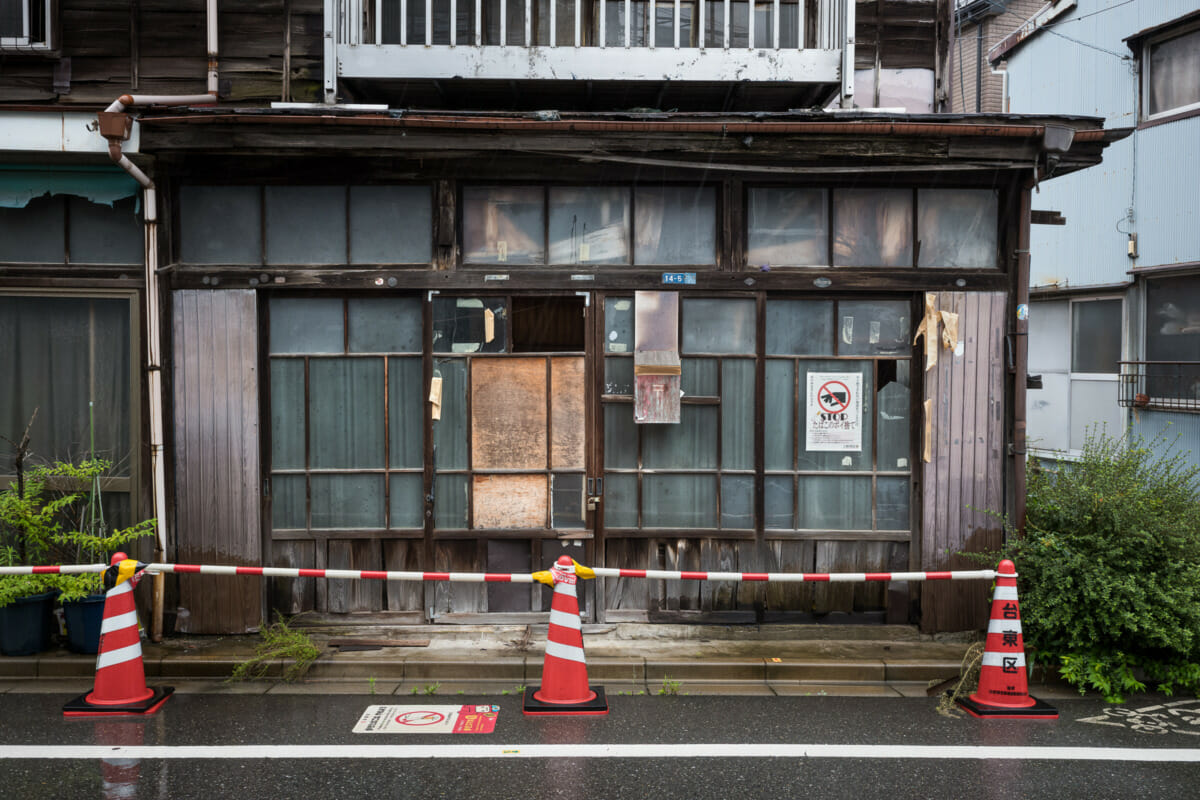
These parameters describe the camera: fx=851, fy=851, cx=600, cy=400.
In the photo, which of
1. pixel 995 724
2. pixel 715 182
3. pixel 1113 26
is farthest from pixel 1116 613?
pixel 1113 26

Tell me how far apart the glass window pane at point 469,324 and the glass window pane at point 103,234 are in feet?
9.07

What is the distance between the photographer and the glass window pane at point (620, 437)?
7.71m

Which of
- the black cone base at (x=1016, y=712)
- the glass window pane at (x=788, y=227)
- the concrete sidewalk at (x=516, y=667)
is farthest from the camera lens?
the glass window pane at (x=788, y=227)

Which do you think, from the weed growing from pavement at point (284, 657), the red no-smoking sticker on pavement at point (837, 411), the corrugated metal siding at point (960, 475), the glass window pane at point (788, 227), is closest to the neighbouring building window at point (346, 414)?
the weed growing from pavement at point (284, 657)

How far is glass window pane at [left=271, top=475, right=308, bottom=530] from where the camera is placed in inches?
302

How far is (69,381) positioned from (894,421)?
24.8 ft

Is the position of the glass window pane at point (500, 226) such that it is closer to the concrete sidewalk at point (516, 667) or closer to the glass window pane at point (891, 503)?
the concrete sidewalk at point (516, 667)

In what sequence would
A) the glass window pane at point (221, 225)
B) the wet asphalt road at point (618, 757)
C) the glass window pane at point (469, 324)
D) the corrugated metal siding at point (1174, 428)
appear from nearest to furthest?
1. the wet asphalt road at point (618, 757)
2. the glass window pane at point (221, 225)
3. the glass window pane at point (469, 324)
4. the corrugated metal siding at point (1174, 428)

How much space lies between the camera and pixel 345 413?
25.3 ft

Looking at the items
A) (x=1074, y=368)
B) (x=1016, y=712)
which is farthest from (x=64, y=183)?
(x=1074, y=368)

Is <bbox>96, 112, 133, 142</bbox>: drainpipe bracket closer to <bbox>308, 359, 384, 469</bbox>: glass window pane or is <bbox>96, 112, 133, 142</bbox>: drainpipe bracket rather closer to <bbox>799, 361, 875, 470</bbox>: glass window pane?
<bbox>308, 359, 384, 469</bbox>: glass window pane

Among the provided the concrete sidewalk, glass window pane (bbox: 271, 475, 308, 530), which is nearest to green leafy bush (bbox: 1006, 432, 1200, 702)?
the concrete sidewalk

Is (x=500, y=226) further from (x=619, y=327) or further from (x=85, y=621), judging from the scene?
(x=85, y=621)

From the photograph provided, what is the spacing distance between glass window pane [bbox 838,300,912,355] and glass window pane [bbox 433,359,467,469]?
3.46m
